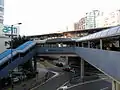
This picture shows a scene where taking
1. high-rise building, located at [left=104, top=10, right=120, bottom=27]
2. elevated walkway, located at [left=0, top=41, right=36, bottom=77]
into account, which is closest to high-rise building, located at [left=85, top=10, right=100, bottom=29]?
high-rise building, located at [left=104, top=10, right=120, bottom=27]

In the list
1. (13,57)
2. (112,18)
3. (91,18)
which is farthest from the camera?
(91,18)

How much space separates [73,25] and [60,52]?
10158 cm

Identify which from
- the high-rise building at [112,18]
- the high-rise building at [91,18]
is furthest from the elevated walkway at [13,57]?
the high-rise building at [91,18]

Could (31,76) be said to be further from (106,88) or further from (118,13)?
(118,13)

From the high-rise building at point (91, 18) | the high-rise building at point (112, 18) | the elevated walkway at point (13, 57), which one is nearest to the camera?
the elevated walkway at point (13, 57)

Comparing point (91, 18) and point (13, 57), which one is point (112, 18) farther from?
point (13, 57)

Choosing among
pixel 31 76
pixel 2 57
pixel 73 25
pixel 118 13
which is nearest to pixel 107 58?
pixel 2 57

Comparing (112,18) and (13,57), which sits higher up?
(112,18)

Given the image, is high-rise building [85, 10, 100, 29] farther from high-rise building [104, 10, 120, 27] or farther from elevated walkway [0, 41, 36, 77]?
elevated walkway [0, 41, 36, 77]

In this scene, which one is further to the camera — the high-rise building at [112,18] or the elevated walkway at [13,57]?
the high-rise building at [112,18]

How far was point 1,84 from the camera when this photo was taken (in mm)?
36688

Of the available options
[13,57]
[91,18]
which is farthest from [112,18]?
[13,57]

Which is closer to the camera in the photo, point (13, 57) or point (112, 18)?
point (13, 57)

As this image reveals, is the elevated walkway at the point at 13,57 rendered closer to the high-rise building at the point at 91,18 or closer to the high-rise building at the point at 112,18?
the high-rise building at the point at 112,18
